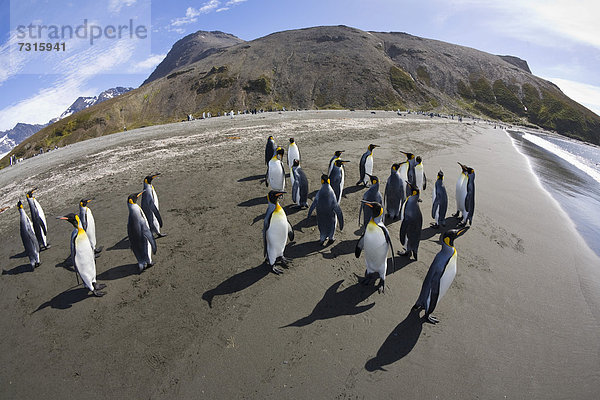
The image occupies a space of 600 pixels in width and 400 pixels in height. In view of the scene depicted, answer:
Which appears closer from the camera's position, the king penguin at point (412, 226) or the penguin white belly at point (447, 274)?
the penguin white belly at point (447, 274)

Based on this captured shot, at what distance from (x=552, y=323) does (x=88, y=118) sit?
8859cm

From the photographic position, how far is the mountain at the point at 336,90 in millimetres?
69000

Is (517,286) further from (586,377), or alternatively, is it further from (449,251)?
(449,251)

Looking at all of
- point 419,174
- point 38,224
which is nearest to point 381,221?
point 419,174

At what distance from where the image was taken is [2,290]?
21.9 ft

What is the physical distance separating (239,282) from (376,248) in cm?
299

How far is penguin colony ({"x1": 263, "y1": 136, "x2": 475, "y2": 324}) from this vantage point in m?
4.94

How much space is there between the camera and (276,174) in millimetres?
10141

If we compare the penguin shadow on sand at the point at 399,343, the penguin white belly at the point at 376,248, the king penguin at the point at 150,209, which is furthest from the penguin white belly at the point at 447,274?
the king penguin at the point at 150,209

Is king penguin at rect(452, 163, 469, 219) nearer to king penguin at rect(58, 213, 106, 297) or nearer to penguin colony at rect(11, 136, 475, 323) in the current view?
penguin colony at rect(11, 136, 475, 323)

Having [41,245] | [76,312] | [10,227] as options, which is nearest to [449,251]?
[76,312]

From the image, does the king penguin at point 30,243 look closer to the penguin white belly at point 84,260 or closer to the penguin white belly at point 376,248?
the penguin white belly at point 84,260

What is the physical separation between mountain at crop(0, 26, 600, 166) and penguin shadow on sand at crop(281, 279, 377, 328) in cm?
6916

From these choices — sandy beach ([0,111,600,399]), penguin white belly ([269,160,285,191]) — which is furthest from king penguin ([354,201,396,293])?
penguin white belly ([269,160,285,191])
